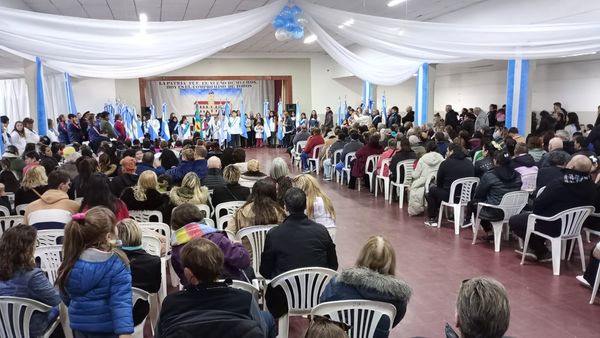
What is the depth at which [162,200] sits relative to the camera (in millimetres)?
4219

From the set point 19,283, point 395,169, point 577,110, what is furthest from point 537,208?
point 577,110

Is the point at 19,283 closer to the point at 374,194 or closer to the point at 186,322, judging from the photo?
the point at 186,322

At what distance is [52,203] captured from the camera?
11.8ft

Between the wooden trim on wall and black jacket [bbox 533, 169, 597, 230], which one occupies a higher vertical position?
the wooden trim on wall

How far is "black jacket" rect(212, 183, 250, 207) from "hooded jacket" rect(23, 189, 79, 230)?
4.04ft

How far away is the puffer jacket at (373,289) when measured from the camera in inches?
86.9

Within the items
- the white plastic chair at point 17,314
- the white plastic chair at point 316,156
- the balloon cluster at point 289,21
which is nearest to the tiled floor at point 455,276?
the white plastic chair at point 17,314

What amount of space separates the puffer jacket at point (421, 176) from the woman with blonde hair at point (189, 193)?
3.29m

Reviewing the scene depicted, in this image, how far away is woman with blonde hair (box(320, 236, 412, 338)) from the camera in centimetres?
221

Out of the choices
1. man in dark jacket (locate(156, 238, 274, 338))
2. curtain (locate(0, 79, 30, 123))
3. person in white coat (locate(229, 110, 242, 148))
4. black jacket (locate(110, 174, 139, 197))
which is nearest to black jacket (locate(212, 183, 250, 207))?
black jacket (locate(110, 174, 139, 197))

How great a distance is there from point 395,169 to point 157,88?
13.7 meters

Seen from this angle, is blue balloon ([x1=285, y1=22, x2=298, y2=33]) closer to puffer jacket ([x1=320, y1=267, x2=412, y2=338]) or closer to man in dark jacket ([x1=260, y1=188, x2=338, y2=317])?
man in dark jacket ([x1=260, y1=188, x2=338, y2=317])

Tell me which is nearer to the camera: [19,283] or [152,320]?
[19,283]

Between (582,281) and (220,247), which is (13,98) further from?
(582,281)
